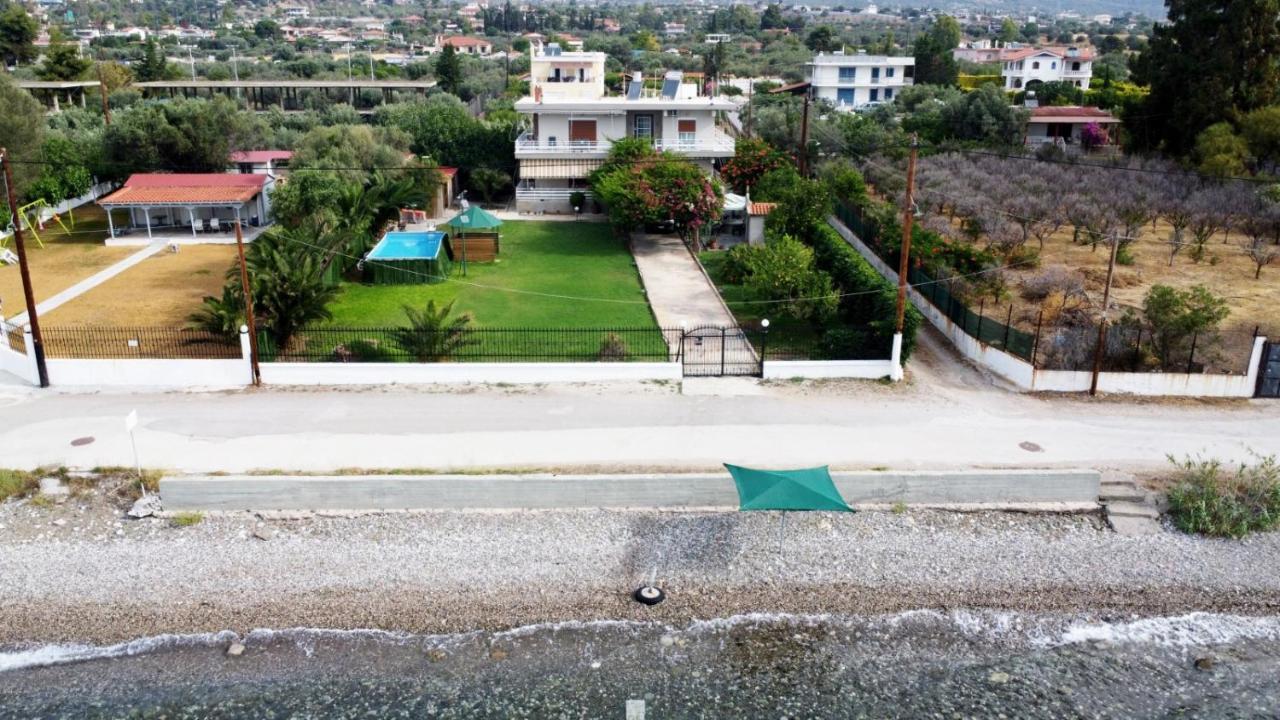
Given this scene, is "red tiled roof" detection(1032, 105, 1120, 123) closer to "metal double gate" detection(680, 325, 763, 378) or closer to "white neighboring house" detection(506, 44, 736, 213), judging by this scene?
"white neighboring house" detection(506, 44, 736, 213)

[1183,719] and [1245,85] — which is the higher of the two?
[1245,85]

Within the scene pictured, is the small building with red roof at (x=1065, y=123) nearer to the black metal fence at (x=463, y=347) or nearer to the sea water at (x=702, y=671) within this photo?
the black metal fence at (x=463, y=347)

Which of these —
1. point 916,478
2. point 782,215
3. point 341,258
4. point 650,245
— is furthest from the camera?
point 650,245

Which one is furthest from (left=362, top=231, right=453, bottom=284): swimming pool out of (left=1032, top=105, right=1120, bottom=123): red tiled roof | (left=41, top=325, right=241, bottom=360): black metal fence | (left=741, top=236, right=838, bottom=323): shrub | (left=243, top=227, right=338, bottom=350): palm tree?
A: (left=1032, top=105, right=1120, bottom=123): red tiled roof

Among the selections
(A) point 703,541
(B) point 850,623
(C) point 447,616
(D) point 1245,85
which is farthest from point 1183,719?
(D) point 1245,85

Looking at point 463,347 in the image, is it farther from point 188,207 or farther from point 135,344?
point 188,207

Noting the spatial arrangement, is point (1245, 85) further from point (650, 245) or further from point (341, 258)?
point (341, 258)

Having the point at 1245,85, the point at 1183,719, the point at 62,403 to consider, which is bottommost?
the point at 1183,719
